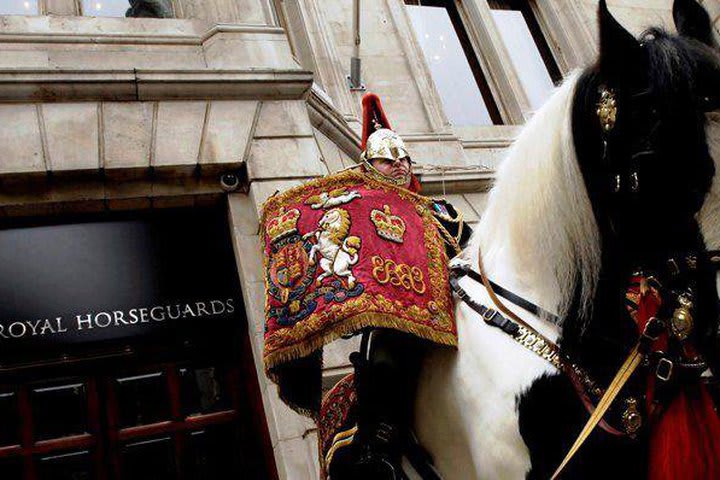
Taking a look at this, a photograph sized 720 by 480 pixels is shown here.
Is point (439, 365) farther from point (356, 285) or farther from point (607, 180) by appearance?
point (607, 180)

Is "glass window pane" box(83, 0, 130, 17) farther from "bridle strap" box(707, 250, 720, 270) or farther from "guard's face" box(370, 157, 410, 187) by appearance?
"bridle strap" box(707, 250, 720, 270)

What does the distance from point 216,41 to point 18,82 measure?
66.9 inches

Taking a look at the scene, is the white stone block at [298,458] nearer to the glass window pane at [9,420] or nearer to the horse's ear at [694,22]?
the glass window pane at [9,420]

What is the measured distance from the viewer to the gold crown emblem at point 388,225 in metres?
2.59

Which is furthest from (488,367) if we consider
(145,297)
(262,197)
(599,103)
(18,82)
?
(18,82)

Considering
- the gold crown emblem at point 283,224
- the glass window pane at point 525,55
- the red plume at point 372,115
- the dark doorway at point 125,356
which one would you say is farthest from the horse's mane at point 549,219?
the glass window pane at point 525,55

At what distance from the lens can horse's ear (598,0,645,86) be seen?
1.72 m

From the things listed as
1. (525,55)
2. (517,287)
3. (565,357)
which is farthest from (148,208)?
(525,55)

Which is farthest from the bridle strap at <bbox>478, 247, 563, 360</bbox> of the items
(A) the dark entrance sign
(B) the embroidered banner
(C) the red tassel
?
(A) the dark entrance sign

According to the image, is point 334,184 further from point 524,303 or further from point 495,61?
point 495,61

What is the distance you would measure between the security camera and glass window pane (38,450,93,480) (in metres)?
2.33

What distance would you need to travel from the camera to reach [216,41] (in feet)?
17.5

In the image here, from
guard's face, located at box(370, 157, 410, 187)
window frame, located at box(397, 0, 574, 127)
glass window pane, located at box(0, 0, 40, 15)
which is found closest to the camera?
guard's face, located at box(370, 157, 410, 187)

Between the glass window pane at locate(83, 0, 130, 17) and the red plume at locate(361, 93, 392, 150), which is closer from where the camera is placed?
the red plume at locate(361, 93, 392, 150)
